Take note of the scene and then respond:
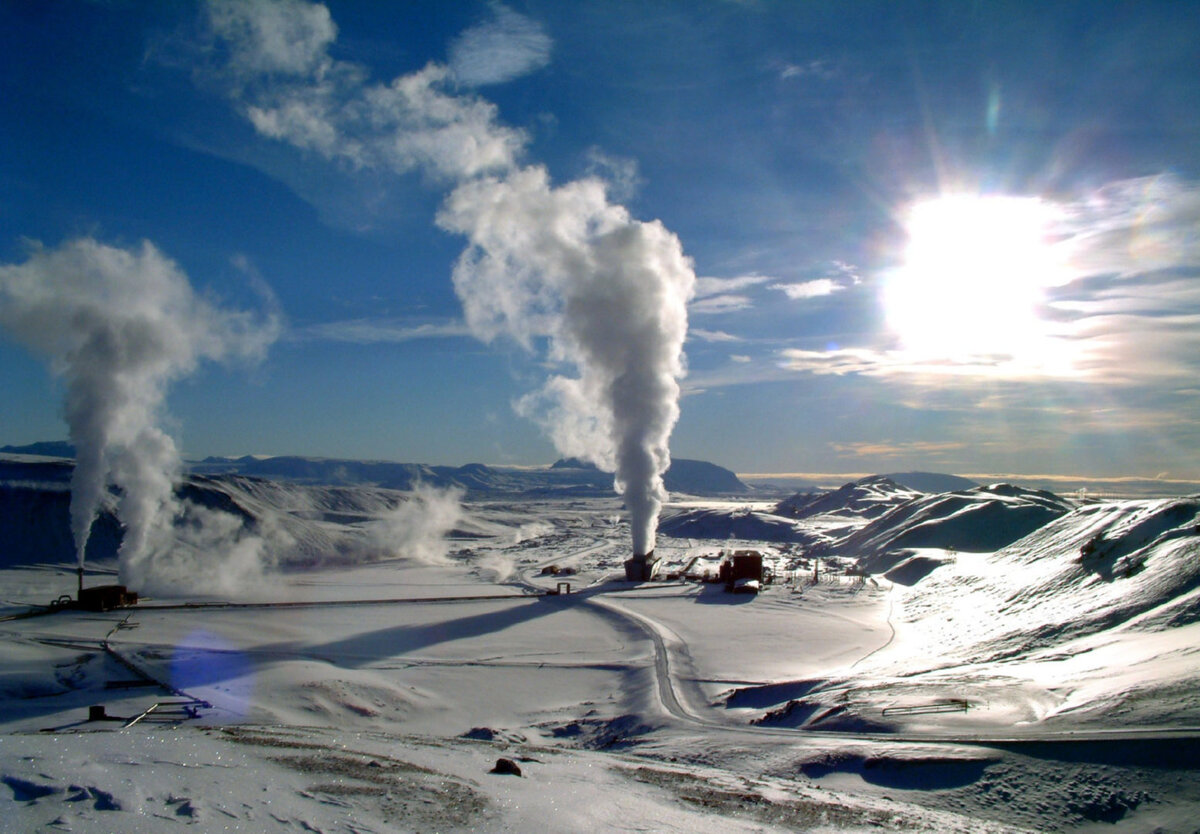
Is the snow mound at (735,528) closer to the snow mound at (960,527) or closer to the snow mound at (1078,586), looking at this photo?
the snow mound at (960,527)

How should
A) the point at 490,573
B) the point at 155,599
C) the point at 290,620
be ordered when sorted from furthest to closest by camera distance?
the point at 490,573 → the point at 155,599 → the point at 290,620

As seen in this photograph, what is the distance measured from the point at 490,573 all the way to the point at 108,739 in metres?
50.7

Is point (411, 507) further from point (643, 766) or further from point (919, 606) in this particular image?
point (643, 766)

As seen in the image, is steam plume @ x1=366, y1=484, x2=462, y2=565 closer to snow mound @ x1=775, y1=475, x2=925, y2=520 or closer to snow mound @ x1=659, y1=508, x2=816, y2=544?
snow mound @ x1=659, y1=508, x2=816, y2=544

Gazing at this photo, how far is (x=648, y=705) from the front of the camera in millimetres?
22047

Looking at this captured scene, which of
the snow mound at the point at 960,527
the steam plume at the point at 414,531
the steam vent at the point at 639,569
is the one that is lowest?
the steam plume at the point at 414,531

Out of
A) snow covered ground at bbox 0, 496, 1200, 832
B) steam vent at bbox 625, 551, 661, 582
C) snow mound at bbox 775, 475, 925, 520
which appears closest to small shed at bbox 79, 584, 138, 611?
snow covered ground at bbox 0, 496, 1200, 832

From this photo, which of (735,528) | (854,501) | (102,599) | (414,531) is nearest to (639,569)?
(102,599)

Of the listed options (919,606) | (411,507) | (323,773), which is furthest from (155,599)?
(411,507)

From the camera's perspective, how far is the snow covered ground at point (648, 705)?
10.6m

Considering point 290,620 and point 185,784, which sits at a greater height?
point 185,784

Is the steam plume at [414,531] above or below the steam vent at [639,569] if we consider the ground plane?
below

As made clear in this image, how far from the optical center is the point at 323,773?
37.2 feet

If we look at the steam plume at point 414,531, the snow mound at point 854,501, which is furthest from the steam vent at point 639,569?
the snow mound at point 854,501
